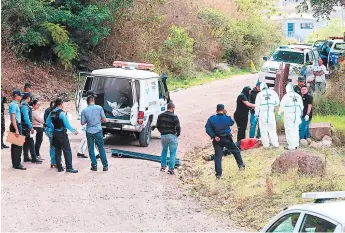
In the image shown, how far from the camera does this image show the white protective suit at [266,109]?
1694 centimetres

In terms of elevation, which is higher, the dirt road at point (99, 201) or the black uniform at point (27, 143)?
the black uniform at point (27, 143)

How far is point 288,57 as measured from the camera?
28156 millimetres

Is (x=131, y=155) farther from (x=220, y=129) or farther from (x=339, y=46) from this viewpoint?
(x=339, y=46)

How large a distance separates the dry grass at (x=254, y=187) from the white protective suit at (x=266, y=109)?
859mm

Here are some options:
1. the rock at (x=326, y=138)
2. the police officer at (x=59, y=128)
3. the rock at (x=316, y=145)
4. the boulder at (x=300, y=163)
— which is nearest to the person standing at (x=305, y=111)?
the rock at (x=316, y=145)

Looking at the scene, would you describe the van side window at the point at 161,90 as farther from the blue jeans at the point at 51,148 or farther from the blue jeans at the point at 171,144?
the blue jeans at the point at 51,148

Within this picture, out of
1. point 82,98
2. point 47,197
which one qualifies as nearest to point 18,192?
point 47,197

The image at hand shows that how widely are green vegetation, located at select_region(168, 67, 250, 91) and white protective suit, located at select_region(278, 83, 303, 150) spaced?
15452 mm

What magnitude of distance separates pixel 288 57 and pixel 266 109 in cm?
1162

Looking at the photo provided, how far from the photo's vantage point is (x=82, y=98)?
1808cm

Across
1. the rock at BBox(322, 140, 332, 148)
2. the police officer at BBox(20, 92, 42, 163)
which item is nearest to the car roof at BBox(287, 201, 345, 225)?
the police officer at BBox(20, 92, 42, 163)

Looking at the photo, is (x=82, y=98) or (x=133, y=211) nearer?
(x=133, y=211)

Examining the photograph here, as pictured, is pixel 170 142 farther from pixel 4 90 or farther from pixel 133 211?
pixel 4 90

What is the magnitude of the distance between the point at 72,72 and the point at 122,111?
42.4ft
